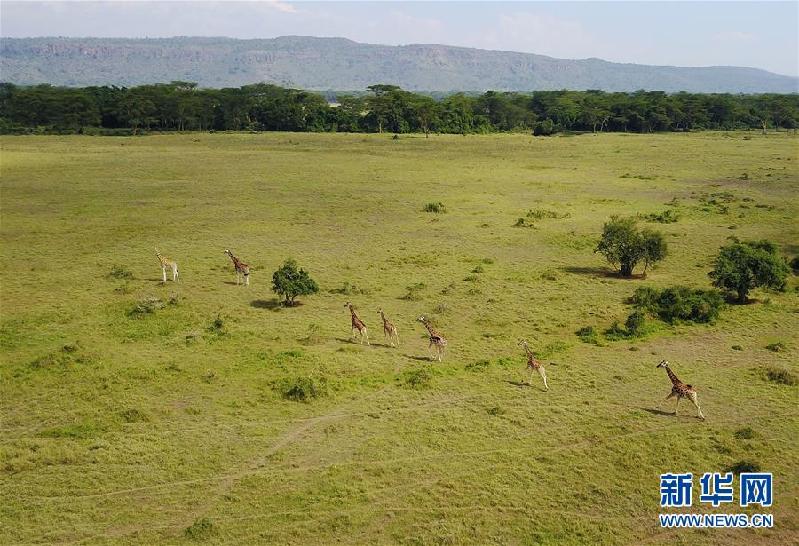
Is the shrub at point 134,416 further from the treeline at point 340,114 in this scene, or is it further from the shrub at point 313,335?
the treeline at point 340,114

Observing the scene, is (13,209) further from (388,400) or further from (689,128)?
(689,128)

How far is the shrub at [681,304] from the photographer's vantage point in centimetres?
2316

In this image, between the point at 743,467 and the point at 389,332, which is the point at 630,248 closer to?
the point at 389,332

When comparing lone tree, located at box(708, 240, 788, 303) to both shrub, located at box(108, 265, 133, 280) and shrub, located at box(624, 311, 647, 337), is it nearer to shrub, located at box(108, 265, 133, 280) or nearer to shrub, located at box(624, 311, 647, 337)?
shrub, located at box(624, 311, 647, 337)

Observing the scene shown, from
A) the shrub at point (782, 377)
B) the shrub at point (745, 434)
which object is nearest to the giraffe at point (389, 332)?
the shrub at point (745, 434)

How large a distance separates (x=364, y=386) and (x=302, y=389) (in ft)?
5.71

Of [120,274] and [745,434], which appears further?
[120,274]

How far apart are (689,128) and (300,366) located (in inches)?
4399

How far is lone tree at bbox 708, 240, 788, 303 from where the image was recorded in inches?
979

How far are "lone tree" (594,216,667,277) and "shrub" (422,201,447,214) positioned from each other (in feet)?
49.5

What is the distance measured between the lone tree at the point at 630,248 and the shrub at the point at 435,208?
15100mm

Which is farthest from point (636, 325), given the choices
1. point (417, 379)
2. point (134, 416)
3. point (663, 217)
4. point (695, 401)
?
point (663, 217)

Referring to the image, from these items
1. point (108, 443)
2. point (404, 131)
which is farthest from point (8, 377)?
point (404, 131)

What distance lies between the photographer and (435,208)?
143ft
